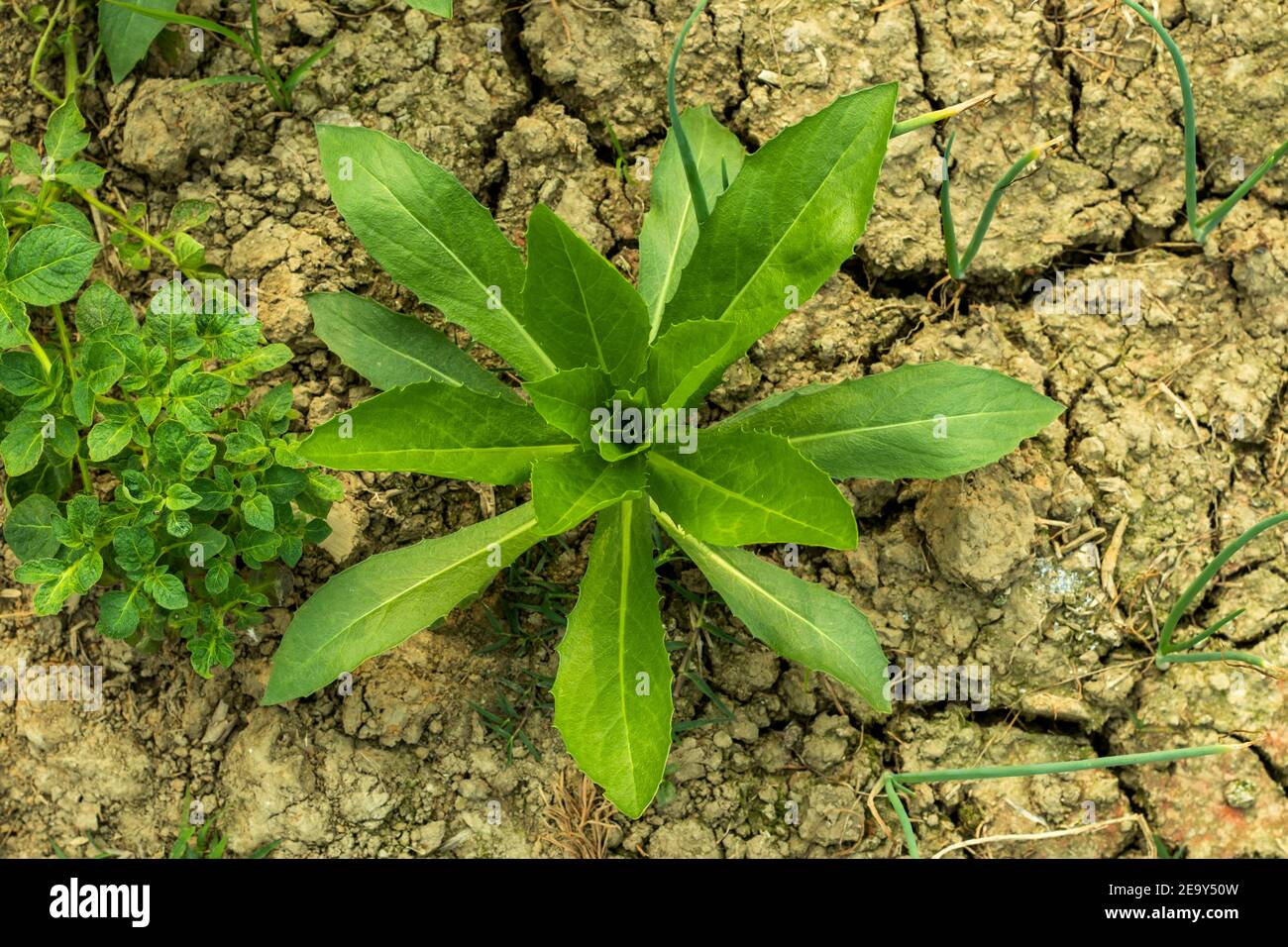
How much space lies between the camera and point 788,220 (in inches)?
103

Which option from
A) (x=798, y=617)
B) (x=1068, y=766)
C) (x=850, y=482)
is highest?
(x=850, y=482)

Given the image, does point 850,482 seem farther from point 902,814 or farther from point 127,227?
point 127,227

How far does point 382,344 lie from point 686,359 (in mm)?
823

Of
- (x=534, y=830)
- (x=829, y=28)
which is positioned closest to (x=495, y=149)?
(x=829, y=28)

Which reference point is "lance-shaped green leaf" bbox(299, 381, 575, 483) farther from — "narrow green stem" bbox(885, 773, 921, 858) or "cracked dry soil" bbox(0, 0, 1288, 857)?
"narrow green stem" bbox(885, 773, 921, 858)

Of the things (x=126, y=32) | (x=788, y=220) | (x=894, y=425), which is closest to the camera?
(x=788, y=220)

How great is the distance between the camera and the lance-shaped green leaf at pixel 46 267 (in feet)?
8.40

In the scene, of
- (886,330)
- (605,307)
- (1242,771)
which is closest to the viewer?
(605,307)

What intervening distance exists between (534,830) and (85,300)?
171cm

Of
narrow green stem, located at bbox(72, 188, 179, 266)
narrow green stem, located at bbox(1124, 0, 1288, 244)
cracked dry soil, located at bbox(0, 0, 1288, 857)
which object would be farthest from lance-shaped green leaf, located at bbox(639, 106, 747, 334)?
narrow green stem, located at bbox(72, 188, 179, 266)

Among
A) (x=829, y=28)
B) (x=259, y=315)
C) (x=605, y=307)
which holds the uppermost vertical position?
(x=829, y=28)

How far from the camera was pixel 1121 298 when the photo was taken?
10.4ft

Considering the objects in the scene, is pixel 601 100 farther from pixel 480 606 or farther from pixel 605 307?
pixel 480 606

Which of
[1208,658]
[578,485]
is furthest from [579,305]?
[1208,658]
